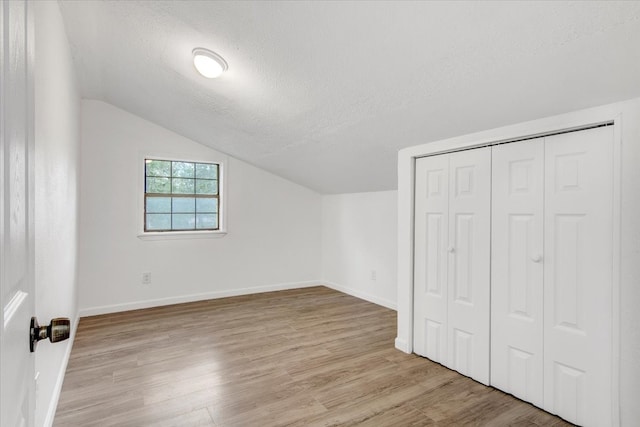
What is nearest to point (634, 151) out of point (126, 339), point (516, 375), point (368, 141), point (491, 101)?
point (491, 101)

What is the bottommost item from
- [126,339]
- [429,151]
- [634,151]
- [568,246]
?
[126,339]

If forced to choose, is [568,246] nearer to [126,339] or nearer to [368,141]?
[368,141]

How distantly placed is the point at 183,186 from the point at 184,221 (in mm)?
446

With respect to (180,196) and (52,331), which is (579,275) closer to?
(52,331)

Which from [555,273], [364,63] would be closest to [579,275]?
[555,273]

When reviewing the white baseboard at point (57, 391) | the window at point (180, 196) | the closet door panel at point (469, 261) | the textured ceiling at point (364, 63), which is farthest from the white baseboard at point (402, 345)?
the window at point (180, 196)

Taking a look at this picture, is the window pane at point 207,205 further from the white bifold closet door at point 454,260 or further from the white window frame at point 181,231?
the white bifold closet door at point 454,260

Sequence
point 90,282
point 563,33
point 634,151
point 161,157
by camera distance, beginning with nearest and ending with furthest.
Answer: point 563,33 < point 634,151 < point 90,282 < point 161,157

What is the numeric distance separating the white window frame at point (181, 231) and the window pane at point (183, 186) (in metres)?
0.25

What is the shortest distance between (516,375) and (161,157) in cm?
405

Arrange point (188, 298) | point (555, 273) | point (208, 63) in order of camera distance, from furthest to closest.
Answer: point (188, 298), point (208, 63), point (555, 273)

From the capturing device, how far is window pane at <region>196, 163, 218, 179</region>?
14.3ft

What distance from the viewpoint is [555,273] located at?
188 centimetres

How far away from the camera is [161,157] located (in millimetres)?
4016
